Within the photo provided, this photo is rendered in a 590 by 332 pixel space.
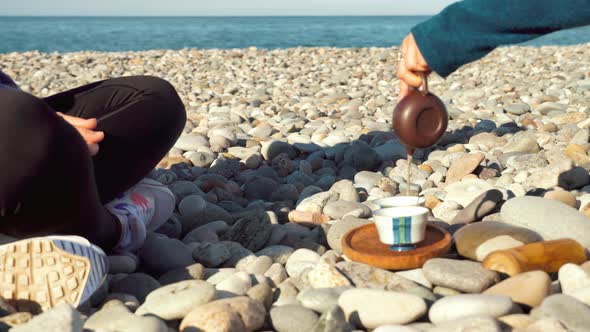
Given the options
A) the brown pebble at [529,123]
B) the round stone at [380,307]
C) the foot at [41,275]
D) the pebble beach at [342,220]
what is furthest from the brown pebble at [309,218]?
the brown pebble at [529,123]

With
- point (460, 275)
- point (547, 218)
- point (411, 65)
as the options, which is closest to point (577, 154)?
point (547, 218)

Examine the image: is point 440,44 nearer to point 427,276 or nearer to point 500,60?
point 427,276

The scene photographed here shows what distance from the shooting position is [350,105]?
17.2 ft

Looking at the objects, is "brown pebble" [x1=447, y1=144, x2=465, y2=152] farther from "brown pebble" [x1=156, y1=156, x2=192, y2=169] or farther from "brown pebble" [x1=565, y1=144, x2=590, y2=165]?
"brown pebble" [x1=156, y1=156, x2=192, y2=169]

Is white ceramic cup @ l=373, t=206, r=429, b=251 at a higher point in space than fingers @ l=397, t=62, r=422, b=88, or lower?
lower

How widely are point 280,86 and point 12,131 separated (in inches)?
200

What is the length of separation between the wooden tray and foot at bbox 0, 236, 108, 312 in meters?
0.73

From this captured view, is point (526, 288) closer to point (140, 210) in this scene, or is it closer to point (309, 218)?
point (309, 218)

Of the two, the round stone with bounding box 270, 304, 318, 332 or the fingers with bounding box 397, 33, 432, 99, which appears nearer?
the round stone with bounding box 270, 304, 318, 332

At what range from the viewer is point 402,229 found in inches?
75.2

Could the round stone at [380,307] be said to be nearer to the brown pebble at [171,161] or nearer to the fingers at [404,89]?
the fingers at [404,89]

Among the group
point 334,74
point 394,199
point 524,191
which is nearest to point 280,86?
point 334,74

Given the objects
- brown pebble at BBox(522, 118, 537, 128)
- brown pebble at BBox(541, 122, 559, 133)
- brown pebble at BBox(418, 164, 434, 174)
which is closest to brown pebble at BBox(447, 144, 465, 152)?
brown pebble at BBox(418, 164, 434, 174)

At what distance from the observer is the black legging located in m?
1.69
